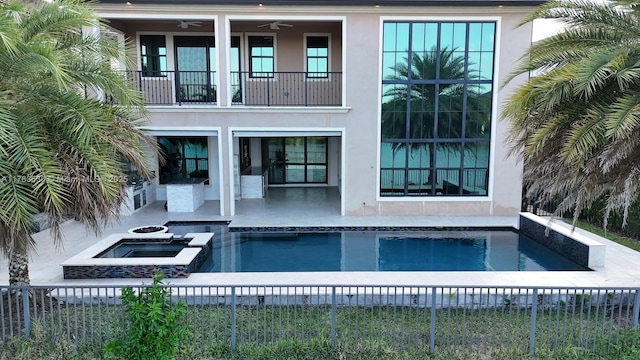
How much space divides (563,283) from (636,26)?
4.85 m

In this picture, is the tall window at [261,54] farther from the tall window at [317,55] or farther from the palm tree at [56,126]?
the palm tree at [56,126]

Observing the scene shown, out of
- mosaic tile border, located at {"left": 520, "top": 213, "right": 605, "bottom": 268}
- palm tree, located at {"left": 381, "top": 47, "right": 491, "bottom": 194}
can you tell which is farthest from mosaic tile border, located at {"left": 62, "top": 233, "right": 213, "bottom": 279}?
palm tree, located at {"left": 381, "top": 47, "right": 491, "bottom": 194}

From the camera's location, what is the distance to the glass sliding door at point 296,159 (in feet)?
66.8

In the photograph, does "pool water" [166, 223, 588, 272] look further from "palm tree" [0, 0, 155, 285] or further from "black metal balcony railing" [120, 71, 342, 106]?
"black metal balcony railing" [120, 71, 342, 106]

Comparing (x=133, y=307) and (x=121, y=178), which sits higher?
(x=121, y=178)

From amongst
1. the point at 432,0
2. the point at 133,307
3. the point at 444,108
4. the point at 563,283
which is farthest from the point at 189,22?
the point at 563,283

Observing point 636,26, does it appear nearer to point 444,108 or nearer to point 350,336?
point 350,336

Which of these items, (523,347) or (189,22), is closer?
(523,347)

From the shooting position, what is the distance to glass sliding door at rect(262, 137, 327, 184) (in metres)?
20.4

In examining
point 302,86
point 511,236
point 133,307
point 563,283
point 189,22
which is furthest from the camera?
point 302,86

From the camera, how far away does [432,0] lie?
13273 millimetres

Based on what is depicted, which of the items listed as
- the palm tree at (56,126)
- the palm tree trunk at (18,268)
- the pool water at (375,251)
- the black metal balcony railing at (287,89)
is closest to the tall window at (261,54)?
the black metal balcony railing at (287,89)

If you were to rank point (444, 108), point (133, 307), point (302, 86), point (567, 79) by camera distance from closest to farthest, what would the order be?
point (133, 307)
point (567, 79)
point (444, 108)
point (302, 86)

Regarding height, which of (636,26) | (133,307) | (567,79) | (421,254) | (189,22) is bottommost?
(421,254)
